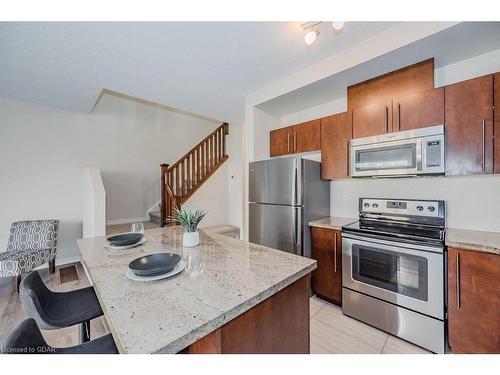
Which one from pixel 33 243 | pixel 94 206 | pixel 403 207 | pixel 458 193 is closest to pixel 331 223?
pixel 403 207

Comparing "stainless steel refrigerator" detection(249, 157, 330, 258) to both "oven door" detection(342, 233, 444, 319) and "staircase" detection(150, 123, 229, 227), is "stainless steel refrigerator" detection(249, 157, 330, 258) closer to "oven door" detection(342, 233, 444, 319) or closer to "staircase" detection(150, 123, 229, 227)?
"oven door" detection(342, 233, 444, 319)

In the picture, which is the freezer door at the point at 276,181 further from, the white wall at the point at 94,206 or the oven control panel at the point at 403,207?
the white wall at the point at 94,206

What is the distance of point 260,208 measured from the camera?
2807 millimetres

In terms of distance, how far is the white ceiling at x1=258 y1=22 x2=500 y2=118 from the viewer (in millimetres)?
1644

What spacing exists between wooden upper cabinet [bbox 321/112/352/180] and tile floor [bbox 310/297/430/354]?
145cm

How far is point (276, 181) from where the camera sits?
8.61 feet

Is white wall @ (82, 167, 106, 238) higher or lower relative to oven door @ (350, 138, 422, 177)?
lower

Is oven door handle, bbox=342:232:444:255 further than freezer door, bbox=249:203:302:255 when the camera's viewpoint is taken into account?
No

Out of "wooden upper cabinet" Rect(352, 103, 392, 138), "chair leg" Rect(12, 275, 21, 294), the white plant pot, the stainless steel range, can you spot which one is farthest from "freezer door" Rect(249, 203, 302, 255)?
"chair leg" Rect(12, 275, 21, 294)

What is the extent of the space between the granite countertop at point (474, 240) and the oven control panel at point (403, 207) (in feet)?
0.79

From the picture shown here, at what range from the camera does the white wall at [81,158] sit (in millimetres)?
3404

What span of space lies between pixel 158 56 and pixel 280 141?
1.72m

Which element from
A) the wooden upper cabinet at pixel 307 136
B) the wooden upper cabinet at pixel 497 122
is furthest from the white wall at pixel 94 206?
the wooden upper cabinet at pixel 497 122

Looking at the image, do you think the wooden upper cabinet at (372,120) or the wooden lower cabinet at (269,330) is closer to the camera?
the wooden lower cabinet at (269,330)
